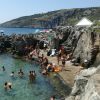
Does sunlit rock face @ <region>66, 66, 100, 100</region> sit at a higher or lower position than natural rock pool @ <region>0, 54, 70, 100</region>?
higher

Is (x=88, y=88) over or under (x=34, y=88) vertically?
over

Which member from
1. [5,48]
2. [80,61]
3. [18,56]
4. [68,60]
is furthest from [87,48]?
[5,48]

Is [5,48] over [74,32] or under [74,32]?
under

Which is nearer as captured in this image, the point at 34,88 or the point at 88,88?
the point at 88,88

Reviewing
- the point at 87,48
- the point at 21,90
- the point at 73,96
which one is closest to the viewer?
the point at 73,96

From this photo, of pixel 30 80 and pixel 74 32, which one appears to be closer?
pixel 30 80

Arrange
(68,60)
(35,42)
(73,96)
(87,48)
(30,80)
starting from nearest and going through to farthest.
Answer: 1. (73,96)
2. (30,80)
3. (87,48)
4. (68,60)
5. (35,42)

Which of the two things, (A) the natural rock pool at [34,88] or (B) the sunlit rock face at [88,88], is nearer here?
(B) the sunlit rock face at [88,88]

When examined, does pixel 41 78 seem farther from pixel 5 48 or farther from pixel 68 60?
pixel 5 48

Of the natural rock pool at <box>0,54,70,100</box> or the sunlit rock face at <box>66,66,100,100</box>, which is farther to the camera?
the natural rock pool at <box>0,54,70,100</box>

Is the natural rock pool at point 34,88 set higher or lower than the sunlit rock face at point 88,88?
lower

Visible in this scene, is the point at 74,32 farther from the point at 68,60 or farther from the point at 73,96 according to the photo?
the point at 73,96

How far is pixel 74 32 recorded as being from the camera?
6016 centimetres

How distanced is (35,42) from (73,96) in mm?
54033
